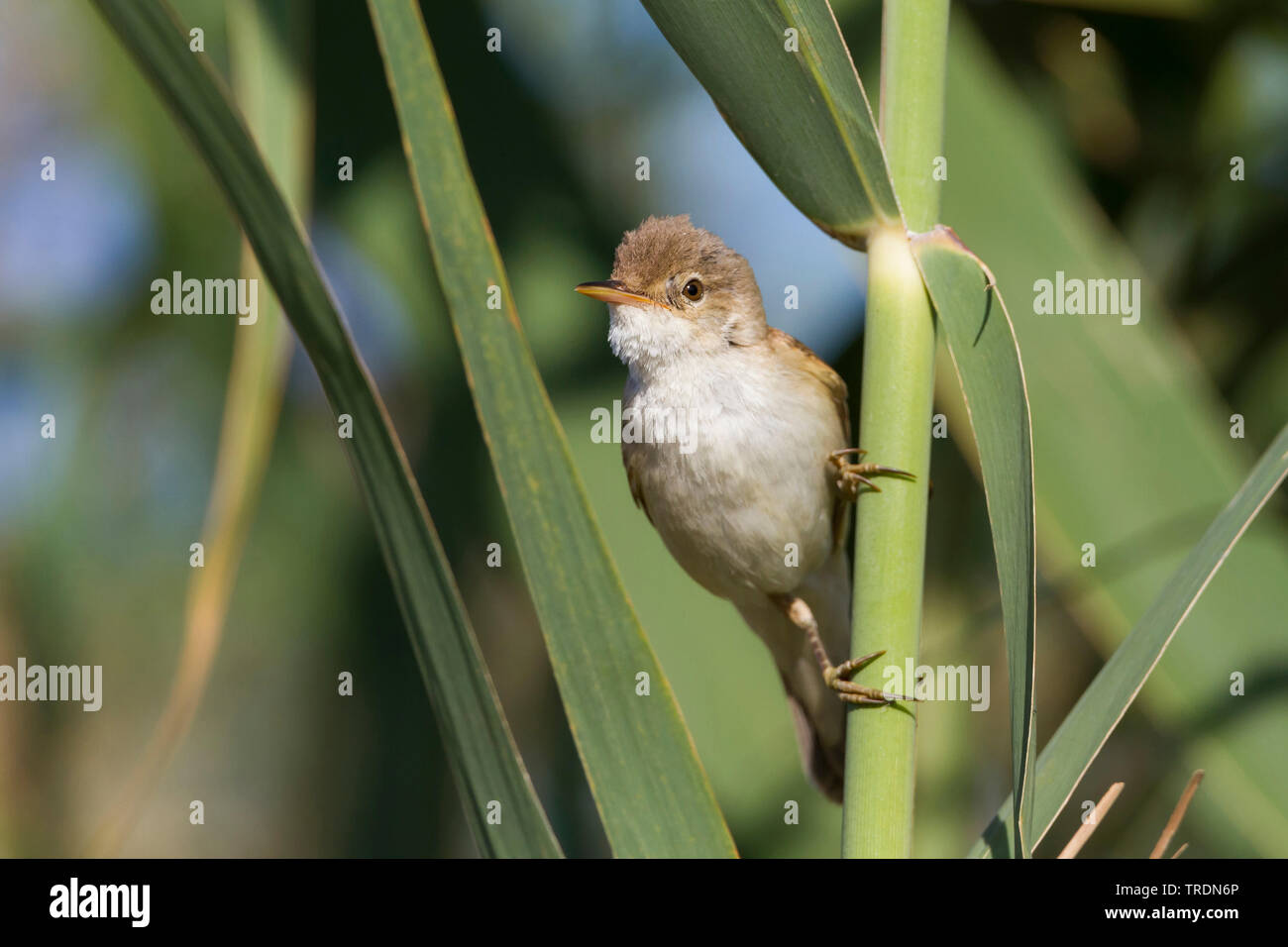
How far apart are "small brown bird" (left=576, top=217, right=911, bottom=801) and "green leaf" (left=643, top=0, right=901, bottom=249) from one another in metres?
0.79

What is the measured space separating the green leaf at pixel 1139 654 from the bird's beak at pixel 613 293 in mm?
1160

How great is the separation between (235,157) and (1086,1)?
2.00m

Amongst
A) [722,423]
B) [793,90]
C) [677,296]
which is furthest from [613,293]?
[793,90]

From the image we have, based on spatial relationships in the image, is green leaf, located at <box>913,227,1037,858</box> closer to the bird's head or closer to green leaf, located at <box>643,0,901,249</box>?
green leaf, located at <box>643,0,901,249</box>

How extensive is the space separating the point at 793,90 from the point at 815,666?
163cm

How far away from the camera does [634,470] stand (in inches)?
92.3

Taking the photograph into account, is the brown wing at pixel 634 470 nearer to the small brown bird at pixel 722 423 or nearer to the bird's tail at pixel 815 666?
the small brown bird at pixel 722 423

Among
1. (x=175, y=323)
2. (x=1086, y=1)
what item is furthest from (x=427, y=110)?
(x=1086, y=1)

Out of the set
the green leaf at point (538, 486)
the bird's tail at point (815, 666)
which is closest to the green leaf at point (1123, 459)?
the bird's tail at point (815, 666)

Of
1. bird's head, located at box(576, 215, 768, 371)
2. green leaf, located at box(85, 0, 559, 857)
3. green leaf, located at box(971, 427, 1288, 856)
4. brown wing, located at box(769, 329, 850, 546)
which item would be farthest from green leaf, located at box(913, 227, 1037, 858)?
brown wing, located at box(769, 329, 850, 546)

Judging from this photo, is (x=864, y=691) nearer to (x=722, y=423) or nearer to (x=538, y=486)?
(x=538, y=486)

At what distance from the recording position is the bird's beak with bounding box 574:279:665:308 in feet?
6.69

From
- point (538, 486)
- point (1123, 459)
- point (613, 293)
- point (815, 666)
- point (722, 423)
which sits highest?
point (613, 293)

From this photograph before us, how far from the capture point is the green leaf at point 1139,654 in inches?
44.4
